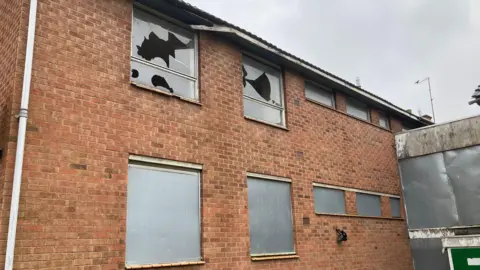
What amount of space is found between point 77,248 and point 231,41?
5.10 m

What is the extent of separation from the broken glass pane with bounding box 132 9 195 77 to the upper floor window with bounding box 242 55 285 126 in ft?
5.09

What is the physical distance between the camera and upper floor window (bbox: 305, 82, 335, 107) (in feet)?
36.4

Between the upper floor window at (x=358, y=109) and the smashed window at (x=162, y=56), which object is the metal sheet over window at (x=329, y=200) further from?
the smashed window at (x=162, y=56)

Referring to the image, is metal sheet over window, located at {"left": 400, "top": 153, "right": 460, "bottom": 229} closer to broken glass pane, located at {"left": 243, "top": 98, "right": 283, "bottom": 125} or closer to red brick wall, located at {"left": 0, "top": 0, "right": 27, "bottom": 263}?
broken glass pane, located at {"left": 243, "top": 98, "right": 283, "bottom": 125}

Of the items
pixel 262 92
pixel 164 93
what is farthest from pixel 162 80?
pixel 262 92

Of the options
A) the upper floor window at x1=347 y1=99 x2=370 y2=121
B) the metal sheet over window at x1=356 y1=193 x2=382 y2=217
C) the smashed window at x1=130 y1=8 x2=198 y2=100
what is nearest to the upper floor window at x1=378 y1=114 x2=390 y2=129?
the upper floor window at x1=347 y1=99 x2=370 y2=121

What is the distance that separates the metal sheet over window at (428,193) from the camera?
12.2m

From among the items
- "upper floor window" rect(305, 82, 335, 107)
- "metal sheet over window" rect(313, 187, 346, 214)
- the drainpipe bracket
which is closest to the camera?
the drainpipe bracket

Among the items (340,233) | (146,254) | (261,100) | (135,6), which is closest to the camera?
(146,254)

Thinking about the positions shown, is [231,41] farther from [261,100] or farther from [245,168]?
[245,168]

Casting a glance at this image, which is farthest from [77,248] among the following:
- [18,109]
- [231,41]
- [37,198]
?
[231,41]

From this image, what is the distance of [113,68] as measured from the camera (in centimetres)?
698

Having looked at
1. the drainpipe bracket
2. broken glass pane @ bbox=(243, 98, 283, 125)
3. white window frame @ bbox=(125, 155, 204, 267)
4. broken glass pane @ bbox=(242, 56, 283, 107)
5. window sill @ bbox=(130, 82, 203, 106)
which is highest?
→ broken glass pane @ bbox=(242, 56, 283, 107)

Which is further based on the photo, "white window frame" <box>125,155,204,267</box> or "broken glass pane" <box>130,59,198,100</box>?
"broken glass pane" <box>130,59,198,100</box>
